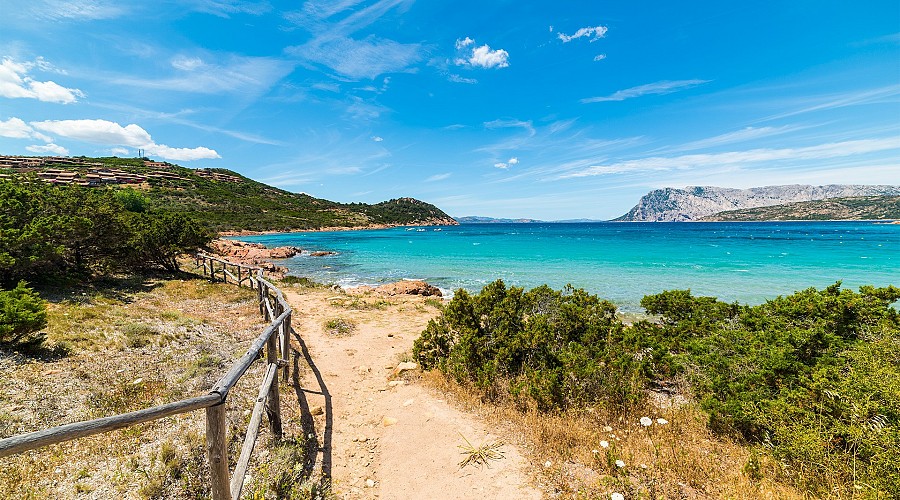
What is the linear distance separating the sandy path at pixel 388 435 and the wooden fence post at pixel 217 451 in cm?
161

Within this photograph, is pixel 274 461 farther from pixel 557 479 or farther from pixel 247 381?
pixel 557 479

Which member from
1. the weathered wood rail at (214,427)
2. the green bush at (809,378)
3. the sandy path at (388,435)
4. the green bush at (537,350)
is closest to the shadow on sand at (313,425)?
the sandy path at (388,435)

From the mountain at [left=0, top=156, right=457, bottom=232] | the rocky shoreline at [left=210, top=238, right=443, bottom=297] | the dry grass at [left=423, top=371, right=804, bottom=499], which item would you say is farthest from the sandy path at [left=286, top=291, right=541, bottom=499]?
the mountain at [left=0, top=156, right=457, bottom=232]

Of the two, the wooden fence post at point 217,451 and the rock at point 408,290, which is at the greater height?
the wooden fence post at point 217,451

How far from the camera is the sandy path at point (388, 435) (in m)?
4.61

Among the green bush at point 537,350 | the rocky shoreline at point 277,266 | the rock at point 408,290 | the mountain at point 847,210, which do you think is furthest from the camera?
the mountain at point 847,210

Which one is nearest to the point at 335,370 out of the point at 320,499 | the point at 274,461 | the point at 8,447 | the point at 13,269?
the point at 274,461

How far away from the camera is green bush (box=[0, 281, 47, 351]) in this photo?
689 centimetres

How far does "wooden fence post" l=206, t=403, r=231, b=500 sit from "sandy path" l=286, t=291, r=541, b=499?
1.61 meters

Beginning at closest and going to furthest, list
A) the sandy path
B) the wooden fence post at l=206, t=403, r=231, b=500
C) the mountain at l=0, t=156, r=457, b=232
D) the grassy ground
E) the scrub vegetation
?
the wooden fence post at l=206, t=403, r=231, b=500, the scrub vegetation, the grassy ground, the sandy path, the mountain at l=0, t=156, r=457, b=232

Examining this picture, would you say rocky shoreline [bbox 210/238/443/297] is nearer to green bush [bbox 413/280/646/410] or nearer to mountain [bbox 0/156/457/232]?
green bush [bbox 413/280/646/410]

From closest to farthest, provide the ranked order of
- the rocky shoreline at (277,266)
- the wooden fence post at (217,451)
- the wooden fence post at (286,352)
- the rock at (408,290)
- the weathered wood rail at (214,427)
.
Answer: the weathered wood rail at (214,427) < the wooden fence post at (217,451) < the wooden fence post at (286,352) < the rock at (408,290) < the rocky shoreline at (277,266)

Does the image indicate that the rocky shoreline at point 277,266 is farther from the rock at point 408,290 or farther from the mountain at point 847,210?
the mountain at point 847,210

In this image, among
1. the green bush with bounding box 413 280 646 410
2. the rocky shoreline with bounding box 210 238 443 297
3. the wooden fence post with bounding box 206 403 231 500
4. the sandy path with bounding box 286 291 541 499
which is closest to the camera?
the wooden fence post with bounding box 206 403 231 500
